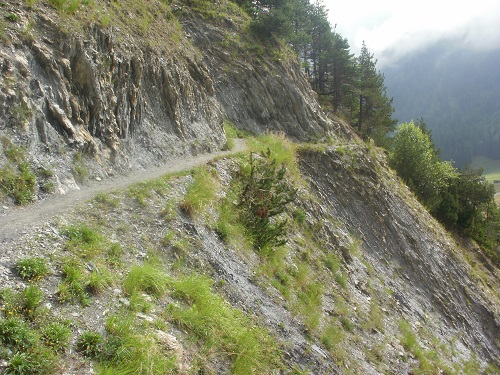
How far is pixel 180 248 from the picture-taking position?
829 centimetres

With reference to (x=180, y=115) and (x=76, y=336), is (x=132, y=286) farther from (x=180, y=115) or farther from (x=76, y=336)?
(x=180, y=115)

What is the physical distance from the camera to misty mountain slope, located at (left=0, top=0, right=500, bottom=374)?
5445 mm

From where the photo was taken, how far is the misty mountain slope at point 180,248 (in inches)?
214

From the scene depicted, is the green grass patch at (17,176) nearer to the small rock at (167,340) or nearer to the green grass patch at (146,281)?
the green grass patch at (146,281)

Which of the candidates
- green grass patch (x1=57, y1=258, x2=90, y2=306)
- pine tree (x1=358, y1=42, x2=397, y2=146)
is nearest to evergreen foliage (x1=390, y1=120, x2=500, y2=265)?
pine tree (x1=358, y1=42, x2=397, y2=146)

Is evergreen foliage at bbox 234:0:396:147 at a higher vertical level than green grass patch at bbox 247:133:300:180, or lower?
higher

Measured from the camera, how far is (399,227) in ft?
68.4

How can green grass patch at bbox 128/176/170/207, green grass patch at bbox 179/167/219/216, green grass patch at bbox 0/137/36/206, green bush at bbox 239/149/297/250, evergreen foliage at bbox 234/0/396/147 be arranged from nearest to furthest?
green grass patch at bbox 0/137/36/206
green grass patch at bbox 128/176/170/207
green grass patch at bbox 179/167/219/216
green bush at bbox 239/149/297/250
evergreen foliage at bbox 234/0/396/147

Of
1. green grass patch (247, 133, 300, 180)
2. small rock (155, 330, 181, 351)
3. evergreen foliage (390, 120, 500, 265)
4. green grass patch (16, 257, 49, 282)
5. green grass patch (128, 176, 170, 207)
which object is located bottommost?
small rock (155, 330, 181, 351)

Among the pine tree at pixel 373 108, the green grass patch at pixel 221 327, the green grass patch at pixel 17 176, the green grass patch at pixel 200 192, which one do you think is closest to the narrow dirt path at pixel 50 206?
the green grass patch at pixel 17 176

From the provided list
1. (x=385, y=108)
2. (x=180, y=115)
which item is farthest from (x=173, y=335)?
(x=385, y=108)

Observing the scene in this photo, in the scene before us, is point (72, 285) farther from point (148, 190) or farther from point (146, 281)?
point (148, 190)

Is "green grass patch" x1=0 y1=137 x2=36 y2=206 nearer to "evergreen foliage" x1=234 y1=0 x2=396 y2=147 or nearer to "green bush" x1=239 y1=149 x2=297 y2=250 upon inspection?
"green bush" x1=239 y1=149 x2=297 y2=250

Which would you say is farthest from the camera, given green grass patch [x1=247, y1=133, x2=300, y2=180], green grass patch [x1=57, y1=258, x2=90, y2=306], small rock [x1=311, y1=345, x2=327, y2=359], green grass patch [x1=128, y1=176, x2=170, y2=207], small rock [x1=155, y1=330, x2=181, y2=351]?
green grass patch [x1=247, y1=133, x2=300, y2=180]
